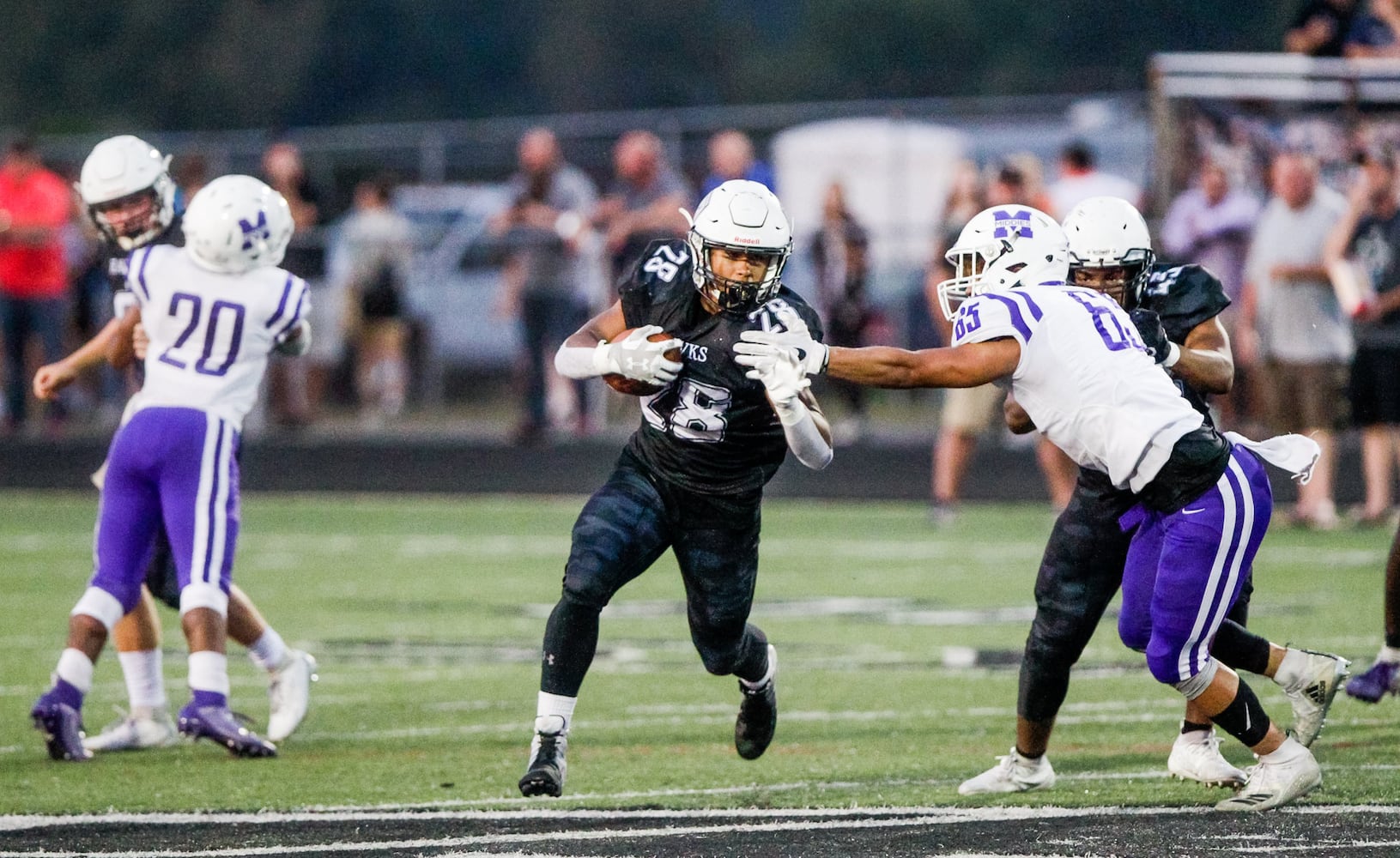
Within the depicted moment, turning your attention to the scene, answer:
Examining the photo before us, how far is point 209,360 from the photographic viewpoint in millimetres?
6723

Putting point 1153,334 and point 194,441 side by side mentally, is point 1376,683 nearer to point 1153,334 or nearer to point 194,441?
point 1153,334

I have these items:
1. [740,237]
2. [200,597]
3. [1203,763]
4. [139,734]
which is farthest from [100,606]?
[1203,763]

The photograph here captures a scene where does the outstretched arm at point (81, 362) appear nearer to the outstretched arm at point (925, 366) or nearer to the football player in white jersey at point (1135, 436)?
the football player in white jersey at point (1135, 436)

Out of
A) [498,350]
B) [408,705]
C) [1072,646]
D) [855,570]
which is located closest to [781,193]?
[498,350]

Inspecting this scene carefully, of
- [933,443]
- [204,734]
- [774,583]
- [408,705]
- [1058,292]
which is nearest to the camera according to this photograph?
[1058,292]

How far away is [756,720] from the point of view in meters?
6.27

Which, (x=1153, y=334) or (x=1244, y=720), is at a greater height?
(x=1153, y=334)

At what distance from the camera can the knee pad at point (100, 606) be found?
6.60m

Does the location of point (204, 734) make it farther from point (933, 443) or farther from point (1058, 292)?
point (933, 443)

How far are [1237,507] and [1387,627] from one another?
5.37ft

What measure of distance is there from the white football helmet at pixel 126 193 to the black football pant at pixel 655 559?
1.96 metres

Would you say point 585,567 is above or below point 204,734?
above

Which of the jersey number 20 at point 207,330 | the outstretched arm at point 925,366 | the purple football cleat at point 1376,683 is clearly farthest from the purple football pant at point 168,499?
the purple football cleat at point 1376,683

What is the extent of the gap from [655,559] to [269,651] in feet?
5.34
